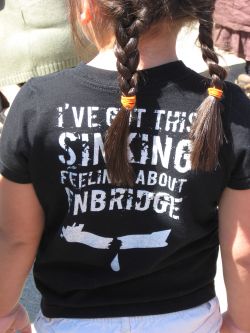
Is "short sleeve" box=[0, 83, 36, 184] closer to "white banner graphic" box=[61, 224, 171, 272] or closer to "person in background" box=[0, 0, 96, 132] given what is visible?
"white banner graphic" box=[61, 224, 171, 272]

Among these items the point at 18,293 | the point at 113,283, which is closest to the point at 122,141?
the point at 113,283

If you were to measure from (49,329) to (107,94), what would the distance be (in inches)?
22.4

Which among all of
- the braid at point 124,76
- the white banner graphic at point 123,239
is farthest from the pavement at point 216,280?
the white banner graphic at point 123,239

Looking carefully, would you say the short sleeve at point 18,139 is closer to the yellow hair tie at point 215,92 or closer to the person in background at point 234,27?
the yellow hair tie at point 215,92

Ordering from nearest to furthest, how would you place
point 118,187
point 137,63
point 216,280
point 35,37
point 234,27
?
point 137,63, point 118,187, point 35,37, point 216,280, point 234,27

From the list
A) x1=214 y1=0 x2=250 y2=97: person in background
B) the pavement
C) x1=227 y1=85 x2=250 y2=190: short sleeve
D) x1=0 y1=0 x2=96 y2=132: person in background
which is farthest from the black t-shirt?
x1=214 y1=0 x2=250 y2=97: person in background

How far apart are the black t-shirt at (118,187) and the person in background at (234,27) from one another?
117 inches

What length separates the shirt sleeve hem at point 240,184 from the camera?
1157 millimetres

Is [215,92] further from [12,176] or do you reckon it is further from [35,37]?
[35,37]

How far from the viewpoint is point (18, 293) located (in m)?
1.35

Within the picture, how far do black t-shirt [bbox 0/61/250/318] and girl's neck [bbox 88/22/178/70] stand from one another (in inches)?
0.7

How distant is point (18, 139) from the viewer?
114 centimetres

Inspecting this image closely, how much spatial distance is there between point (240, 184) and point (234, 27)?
3.15 m

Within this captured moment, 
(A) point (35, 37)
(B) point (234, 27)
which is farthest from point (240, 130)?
(B) point (234, 27)
